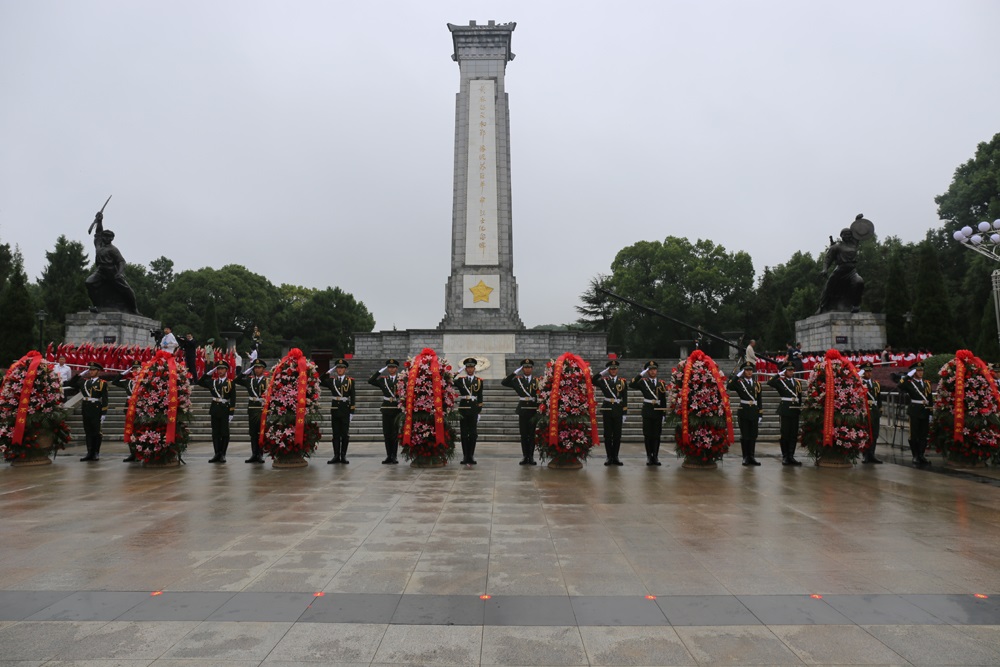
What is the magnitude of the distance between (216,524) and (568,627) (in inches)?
168

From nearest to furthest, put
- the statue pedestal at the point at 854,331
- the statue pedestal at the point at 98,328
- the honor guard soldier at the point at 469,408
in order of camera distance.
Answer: the honor guard soldier at the point at 469,408, the statue pedestal at the point at 854,331, the statue pedestal at the point at 98,328

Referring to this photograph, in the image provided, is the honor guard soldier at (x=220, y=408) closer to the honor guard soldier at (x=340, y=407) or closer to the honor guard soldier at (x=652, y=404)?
the honor guard soldier at (x=340, y=407)

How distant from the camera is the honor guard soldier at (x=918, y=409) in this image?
11.7 metres

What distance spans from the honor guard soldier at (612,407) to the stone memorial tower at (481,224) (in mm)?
15197

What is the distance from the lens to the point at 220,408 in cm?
1205

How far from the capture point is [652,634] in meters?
3.82

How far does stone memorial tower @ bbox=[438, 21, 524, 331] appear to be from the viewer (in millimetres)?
27266

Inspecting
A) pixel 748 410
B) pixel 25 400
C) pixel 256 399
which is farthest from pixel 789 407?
pixel 25 400

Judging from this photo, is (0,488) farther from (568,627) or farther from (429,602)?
(568,627)

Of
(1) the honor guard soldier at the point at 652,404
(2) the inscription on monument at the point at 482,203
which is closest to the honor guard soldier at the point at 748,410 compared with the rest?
(1) the honor guard soldier at the point at 652,404

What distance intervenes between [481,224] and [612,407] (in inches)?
661

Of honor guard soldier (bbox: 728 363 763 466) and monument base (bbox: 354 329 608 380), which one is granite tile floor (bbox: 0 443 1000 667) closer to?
honor guard soldier (bbox: 728 363 763 466)

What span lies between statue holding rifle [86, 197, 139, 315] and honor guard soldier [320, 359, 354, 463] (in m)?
17.5

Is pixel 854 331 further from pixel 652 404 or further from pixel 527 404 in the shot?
pixel 527 404
